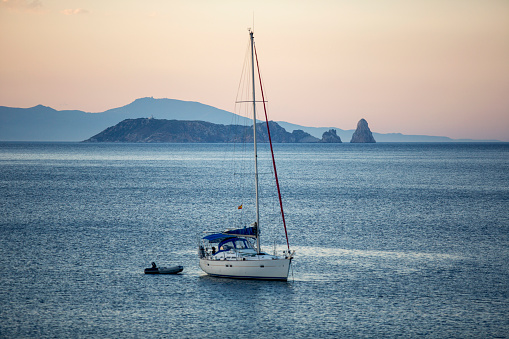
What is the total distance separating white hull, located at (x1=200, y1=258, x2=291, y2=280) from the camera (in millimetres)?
40594

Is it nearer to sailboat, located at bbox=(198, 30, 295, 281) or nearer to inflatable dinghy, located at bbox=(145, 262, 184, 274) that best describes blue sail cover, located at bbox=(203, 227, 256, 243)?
sailboat, located at bbox=(198, 30, 295, 281)

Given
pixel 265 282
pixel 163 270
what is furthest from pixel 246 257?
pixel 163 270

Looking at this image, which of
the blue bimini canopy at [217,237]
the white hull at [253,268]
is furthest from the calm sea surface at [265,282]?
the blue bimini canopy at [217,237]

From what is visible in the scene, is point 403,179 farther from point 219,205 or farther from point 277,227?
point 277,227

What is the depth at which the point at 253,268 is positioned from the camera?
134ft

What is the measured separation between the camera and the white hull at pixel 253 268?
133 feet

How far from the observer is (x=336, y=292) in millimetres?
39281

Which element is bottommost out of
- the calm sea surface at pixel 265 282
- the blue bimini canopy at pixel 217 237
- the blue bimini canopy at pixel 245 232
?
the calm sea surface at pixel 265 282

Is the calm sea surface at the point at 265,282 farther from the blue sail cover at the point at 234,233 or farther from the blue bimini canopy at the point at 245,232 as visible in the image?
the blue bimini canopy at the point at 245,232

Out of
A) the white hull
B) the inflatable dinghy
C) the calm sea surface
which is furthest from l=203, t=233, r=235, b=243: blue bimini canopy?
the inflatable dinghy

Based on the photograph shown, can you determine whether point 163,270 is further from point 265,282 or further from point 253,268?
point 265,282

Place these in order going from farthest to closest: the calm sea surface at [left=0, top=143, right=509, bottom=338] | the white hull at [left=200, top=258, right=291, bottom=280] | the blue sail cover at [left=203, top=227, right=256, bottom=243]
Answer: the blue sail cover at [left=203, top=227, right=256, bottom=243], the white hull at [left=200, top=258, right=291, bottom=280], the calm sea surface at [left=0, top=143, right=509, bottom=338]

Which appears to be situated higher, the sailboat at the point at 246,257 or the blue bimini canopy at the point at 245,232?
the blue bimini canopy at the point at 245,232

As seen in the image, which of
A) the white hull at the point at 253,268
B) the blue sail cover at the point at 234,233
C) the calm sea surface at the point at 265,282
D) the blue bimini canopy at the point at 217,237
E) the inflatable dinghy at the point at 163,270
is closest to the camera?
the calm sea surface at the point at 265,282
